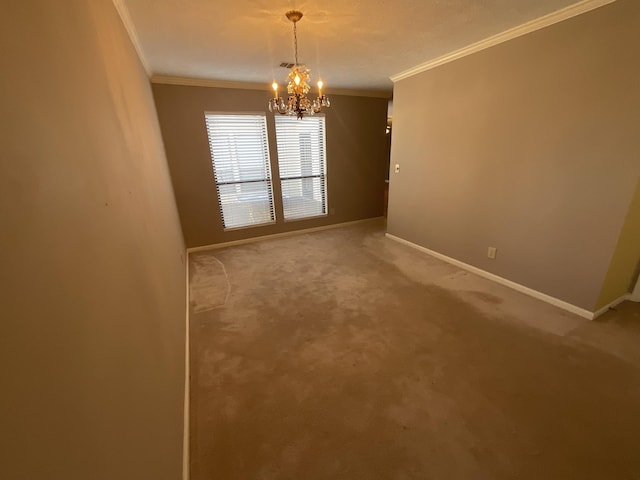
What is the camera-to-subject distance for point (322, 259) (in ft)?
12.5

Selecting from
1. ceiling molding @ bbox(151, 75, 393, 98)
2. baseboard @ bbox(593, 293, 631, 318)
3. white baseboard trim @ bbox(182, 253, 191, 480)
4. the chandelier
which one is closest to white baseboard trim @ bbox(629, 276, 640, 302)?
baseboard @ bbox(593, 293, 631, 318)

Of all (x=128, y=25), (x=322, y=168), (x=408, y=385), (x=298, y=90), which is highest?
(x=128, y=25)

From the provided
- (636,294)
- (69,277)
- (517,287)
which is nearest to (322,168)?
(517,287)

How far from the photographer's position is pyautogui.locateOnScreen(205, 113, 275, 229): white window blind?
160 inches

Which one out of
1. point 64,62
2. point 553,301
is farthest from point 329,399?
point 553,301

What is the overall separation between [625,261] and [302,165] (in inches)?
160

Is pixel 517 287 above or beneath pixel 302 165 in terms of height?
beneath

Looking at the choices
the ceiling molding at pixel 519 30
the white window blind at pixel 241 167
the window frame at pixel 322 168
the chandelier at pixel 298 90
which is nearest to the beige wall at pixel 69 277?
the chandelier at pixel 298 90

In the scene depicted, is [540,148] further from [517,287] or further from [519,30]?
[517,287]

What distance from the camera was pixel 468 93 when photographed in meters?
2.97

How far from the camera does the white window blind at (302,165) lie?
448cm

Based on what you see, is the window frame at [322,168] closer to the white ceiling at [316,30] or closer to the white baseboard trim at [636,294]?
the white ceiling at [316,30]

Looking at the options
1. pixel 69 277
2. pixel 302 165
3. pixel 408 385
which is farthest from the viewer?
pixel 302 165

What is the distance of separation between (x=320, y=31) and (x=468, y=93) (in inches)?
68.8
